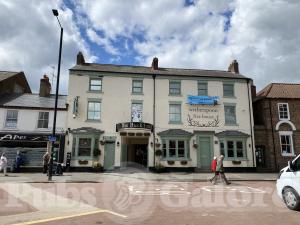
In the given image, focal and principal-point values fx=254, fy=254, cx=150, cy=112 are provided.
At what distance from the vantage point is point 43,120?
23266 mm

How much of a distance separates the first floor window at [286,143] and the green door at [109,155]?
15.9 metres

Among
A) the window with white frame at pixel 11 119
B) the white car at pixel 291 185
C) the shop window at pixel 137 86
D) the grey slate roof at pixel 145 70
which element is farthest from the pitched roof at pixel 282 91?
the window with white frame at pixel 11 119

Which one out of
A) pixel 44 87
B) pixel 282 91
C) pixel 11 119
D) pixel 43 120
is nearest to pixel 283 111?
pixel 282 91

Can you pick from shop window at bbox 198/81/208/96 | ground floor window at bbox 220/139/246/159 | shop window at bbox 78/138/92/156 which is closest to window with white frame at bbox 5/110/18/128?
shop window at bbox 78/138/92/156

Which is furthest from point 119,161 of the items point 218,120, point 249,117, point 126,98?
point 249,117

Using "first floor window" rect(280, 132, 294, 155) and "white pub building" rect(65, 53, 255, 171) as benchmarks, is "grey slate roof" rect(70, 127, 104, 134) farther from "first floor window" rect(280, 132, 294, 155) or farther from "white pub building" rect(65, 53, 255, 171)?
"first floor window" rect(280, 132, 294, 155)

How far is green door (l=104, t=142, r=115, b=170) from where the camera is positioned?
2235 centimetres

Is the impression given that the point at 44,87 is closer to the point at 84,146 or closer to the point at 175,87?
the point at 84,146

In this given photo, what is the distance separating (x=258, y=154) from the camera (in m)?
24.9

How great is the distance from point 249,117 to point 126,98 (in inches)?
477

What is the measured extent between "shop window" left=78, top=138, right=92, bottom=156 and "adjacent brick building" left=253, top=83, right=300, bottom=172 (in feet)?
51.9

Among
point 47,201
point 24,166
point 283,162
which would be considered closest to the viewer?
point 47,201

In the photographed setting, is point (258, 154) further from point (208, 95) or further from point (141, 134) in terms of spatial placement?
point (141, 134)

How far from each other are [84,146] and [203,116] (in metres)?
11.3
